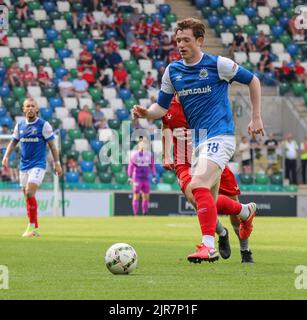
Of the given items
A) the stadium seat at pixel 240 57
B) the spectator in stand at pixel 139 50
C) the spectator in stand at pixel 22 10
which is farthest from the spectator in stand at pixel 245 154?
the spectator in stand at pixel 22 10

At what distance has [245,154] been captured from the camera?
32.2 meters

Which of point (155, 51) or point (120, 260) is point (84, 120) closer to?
point (155, 51)

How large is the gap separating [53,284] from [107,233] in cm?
1055

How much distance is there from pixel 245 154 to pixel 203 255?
22099 mm

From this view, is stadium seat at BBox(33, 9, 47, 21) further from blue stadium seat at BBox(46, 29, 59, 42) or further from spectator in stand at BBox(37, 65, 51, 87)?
spectator in stand at BBox(37, 65, 51, 87)

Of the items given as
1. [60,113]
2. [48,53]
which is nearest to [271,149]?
[60,113]

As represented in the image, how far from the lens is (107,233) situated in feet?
65.0

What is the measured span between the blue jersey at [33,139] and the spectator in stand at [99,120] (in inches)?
490

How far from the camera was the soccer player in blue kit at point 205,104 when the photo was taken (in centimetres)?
1079

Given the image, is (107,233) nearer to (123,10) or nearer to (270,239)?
(270,239)

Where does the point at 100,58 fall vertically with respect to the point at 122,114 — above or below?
above

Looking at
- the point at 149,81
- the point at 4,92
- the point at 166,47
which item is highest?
the point at 166,47

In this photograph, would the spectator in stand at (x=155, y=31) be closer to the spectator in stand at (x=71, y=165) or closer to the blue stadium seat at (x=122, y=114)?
the blue stadium seat at (x=122, y=114)
